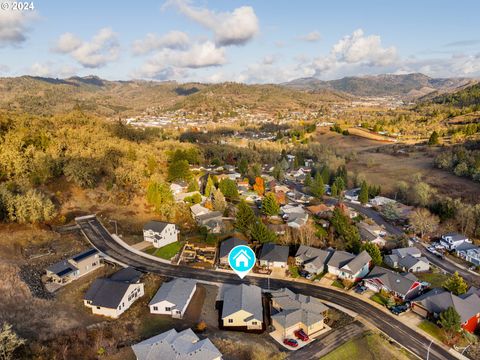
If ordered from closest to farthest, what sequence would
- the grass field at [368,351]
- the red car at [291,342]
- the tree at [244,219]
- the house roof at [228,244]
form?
the grass field at [368,351] → the red car at [291,342] → the house roof at [228,244] → the tree at [244,219]

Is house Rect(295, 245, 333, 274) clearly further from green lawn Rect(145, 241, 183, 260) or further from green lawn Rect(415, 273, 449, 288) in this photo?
green lawn Rect(145, 241, 183, 260)

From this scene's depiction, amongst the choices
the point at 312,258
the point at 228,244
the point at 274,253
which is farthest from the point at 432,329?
the point at 228,244

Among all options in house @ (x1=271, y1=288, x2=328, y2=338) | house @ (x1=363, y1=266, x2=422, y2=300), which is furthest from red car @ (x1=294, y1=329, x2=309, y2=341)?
house @ (x1=363, y1=266, x2=422, y2=300)

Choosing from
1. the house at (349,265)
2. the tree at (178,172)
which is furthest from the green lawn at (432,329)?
the tree at (178,172)

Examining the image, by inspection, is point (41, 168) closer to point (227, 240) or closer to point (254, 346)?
point (227, 240)

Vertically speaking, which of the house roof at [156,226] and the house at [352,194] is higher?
the house roof at [156,226]

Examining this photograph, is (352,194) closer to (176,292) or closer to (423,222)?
(423,222)

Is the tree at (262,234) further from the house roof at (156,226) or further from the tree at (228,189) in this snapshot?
the tree at (228,189)
